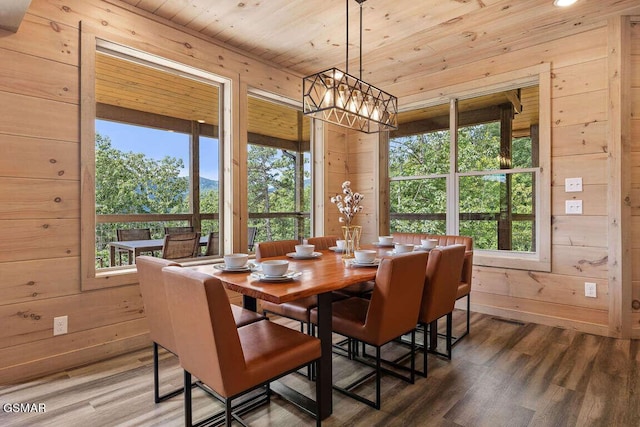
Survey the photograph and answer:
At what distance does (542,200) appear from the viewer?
3432mm

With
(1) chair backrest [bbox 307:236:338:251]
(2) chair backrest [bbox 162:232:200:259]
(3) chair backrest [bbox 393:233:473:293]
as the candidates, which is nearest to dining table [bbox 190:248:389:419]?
(1) chair backrest [bbox 307:236:338:251]

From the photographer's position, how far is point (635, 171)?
3012mm

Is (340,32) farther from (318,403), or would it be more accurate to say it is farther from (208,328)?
(318,403)

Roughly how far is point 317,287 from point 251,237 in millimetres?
2260

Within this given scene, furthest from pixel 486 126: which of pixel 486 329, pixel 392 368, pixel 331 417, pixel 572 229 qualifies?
pixel 331 417

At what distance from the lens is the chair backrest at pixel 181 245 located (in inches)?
124

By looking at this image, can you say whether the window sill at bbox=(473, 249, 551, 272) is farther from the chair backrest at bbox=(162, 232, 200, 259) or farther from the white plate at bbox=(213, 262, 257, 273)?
the chair backrest at bbox=(162, 232, 200, 259)

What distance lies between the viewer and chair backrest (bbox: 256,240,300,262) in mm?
2807

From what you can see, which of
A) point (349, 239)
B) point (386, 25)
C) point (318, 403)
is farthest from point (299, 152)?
point (318, 403)

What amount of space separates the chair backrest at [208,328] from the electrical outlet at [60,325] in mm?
1518

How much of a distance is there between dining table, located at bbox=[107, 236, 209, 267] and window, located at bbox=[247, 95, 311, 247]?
3.32ft

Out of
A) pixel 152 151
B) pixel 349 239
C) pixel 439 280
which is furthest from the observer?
pixel 152 151

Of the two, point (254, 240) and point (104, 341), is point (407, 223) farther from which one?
A: point (104, 341)

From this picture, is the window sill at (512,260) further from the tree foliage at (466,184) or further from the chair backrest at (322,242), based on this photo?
the chair backrest at (322,242)
